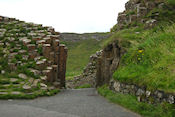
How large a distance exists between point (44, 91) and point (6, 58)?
15.8 ft

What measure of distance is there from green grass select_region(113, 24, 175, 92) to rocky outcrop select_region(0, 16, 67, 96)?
224 inches

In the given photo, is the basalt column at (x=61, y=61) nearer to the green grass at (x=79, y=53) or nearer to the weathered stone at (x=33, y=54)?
the weathered stone at (x=33, y=54)

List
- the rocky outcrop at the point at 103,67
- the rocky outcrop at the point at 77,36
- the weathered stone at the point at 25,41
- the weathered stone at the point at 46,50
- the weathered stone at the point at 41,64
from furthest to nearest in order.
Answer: the rocky outcrop at the point at 77,36, the weathered stone at the point at 25,41, the weathered stone at the point at 46,50, the weathered stone at the point at 41,64, the rocky outcrop at the point at 103,67

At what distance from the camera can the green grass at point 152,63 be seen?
768 centimetres

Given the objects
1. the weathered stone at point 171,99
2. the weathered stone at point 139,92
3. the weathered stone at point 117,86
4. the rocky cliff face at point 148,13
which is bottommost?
the weathered stone at point 117,86

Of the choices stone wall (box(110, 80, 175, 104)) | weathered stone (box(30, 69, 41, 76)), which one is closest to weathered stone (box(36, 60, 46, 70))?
weathered stone (box(30, 69, 41, 76))

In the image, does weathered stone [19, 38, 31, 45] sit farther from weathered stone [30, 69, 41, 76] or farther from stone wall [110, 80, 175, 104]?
stone wall [110, 80, 175, 104]

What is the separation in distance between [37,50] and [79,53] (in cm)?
4537

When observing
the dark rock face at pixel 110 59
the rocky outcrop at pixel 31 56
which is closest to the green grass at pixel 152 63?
the dark rock face at pixel 110 59

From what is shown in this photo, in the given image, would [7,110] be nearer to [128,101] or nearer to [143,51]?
[128,101]

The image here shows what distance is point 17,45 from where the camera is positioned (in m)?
17.4

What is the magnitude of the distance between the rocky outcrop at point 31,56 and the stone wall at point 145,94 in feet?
17.0

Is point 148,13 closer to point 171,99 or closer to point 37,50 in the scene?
point 37,50

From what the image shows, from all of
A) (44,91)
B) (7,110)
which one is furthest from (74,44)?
(7,110)
